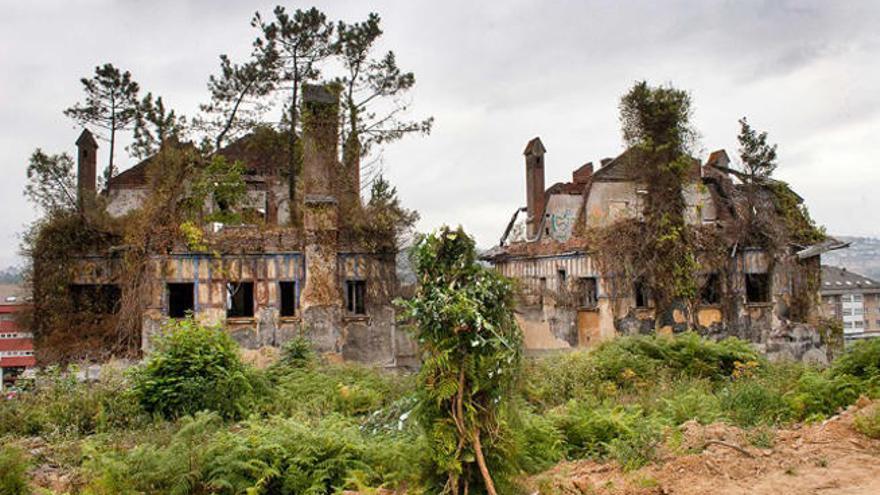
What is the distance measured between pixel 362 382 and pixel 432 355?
8.31 metres

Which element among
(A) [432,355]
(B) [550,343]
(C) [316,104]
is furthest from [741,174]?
(A) [432,355]

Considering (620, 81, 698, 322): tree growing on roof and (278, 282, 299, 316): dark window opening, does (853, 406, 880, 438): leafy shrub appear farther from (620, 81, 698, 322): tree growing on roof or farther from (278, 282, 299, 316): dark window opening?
(278, 282, 299, 316): dark window opening

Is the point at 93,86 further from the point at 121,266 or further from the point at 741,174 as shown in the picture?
the point at 741,174

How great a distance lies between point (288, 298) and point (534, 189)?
12.6m

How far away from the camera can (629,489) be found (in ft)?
23.2

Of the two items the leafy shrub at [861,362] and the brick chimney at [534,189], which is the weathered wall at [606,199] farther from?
the leafy shrub at [861,362]

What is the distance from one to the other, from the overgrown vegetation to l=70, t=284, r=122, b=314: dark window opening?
675cm

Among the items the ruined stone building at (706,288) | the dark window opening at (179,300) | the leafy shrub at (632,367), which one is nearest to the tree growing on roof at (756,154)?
the ruined stone building at (706,288)

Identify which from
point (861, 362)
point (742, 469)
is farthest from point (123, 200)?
point (742, 469)

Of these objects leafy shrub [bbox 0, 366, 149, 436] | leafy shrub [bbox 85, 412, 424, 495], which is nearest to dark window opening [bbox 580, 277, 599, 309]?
leafy shrub [bbox 85, 412, 424, 495]

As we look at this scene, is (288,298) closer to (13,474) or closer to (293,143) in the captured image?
(293,143)

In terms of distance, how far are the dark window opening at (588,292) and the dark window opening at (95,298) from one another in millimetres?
14400

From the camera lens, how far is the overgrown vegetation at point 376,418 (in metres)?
8.05

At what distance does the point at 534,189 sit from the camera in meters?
28.6
